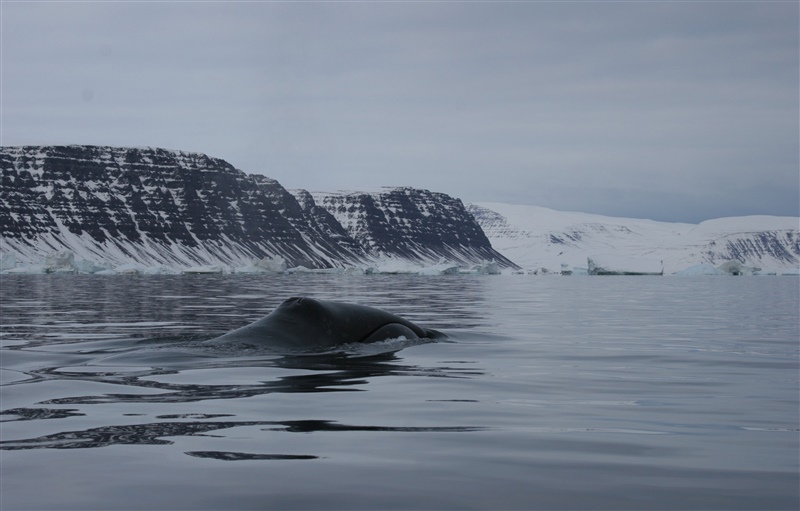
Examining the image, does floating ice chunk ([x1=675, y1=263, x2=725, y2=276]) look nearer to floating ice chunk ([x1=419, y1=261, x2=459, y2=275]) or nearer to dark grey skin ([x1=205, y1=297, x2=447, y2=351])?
floating ice chunk ([x1=419, y1=261, x2=459, y2=275])

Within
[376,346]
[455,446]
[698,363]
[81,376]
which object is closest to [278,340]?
[376,346]

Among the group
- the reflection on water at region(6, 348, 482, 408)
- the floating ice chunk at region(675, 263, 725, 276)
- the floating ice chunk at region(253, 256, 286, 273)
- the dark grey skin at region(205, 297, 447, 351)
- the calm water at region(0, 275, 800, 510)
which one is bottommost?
the calm water at region(0, 275, 800, 510)

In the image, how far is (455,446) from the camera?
22.4 feet

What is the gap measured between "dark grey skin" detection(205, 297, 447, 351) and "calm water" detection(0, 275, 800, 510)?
2.38 feet

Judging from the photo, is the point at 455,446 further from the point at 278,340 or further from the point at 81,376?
the point at 278,340

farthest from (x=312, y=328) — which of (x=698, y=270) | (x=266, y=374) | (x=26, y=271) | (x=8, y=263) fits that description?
(x=698, y=270)

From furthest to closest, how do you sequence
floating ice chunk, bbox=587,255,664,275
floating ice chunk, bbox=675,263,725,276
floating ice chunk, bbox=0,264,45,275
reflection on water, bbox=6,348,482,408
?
floating ice chunk, bbox=587,255,664,275
floating ice chunk, bbox=675,263,725,276
floating ice chunk, bbox=0,264,45,275
reflection on water, bbox=6,348,482,408

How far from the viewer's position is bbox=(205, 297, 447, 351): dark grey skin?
44.6 feet

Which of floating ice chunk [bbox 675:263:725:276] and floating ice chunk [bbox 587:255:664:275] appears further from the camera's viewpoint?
floating ice chunk [bbox 587:255:664:275]

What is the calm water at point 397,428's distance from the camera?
5.40m

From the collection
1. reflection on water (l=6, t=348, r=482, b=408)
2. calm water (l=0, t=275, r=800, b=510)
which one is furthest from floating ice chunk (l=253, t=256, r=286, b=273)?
reflection on water (l=6, t=348, r=482, b=408)

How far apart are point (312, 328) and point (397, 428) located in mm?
6406

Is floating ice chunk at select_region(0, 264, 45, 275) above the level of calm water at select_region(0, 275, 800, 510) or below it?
above

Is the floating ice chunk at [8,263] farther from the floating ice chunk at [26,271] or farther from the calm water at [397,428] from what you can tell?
the calm water at [397,428]
